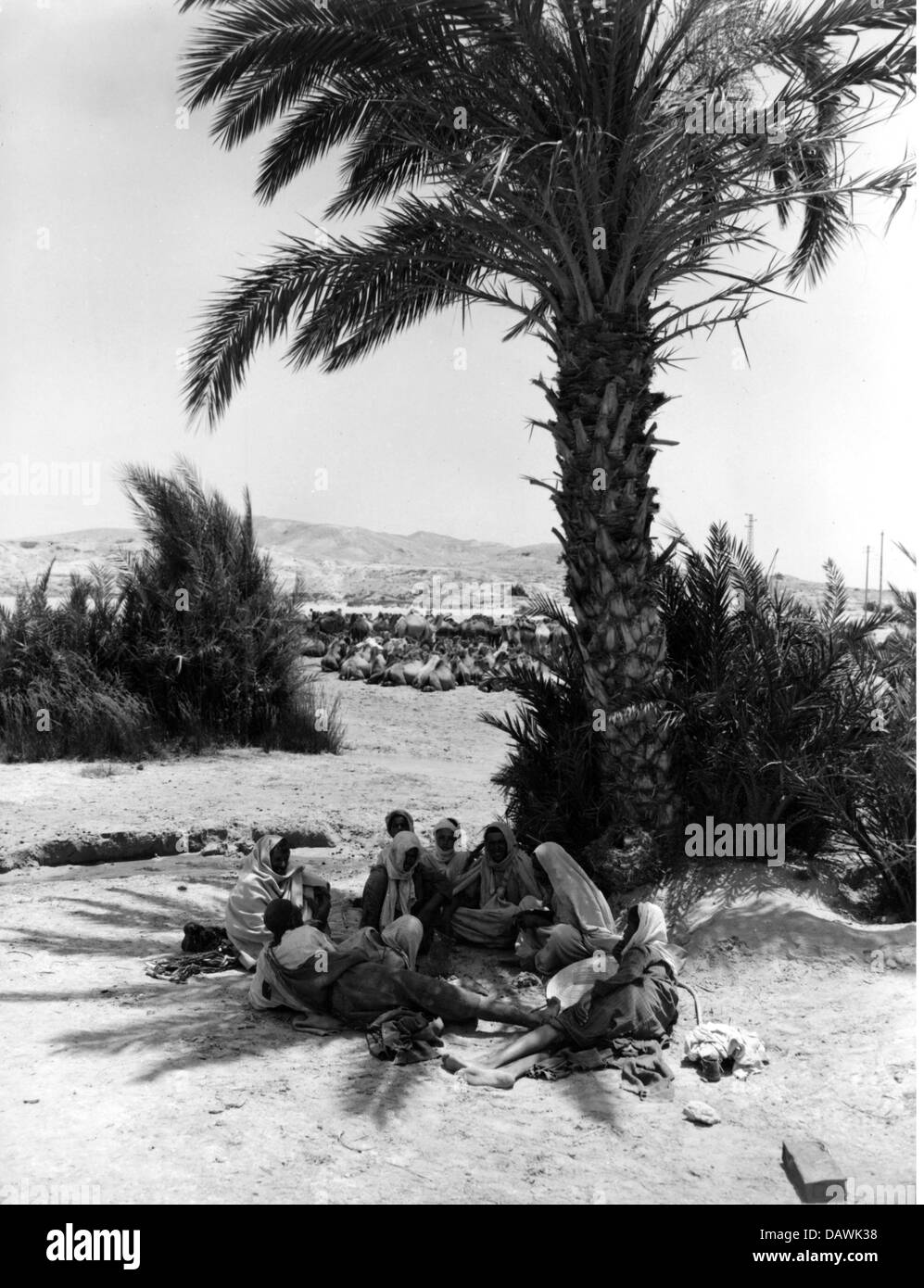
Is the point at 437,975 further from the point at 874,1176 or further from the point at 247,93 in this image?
the point at 247,93

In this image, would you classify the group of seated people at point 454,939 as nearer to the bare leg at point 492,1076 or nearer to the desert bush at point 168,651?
the bare leg at point 492,1076

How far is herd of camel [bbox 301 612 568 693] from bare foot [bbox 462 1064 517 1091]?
1378 centimetres

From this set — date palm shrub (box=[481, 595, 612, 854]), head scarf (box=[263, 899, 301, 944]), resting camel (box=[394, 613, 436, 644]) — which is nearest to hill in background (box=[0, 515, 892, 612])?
resting camel (box=[394, 613, 436, 644])

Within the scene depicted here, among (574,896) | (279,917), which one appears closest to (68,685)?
(279,917)

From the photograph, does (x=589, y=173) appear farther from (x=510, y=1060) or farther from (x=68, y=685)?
(x=68, y=685)

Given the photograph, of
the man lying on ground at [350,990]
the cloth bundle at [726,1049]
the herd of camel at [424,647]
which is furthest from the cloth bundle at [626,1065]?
the herd of camel at [424,647]

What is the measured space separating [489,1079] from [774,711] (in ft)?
11.3

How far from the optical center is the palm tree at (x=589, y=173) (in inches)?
272

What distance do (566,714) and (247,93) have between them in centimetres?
512

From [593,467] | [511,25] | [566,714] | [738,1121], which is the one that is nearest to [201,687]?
[566,714]

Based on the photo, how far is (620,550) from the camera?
25.3 ft

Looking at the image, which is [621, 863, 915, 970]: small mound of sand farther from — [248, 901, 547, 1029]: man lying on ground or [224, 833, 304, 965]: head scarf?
[224, 833, 304, 965]: head scarf

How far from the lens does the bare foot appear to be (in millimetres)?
5219

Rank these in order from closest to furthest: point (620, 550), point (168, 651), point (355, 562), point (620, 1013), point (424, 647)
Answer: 1. point (620, 1013)
2. point (620, 550)
3. point (168, 651)
4. point (424, 647)
5. point (355, 562)
